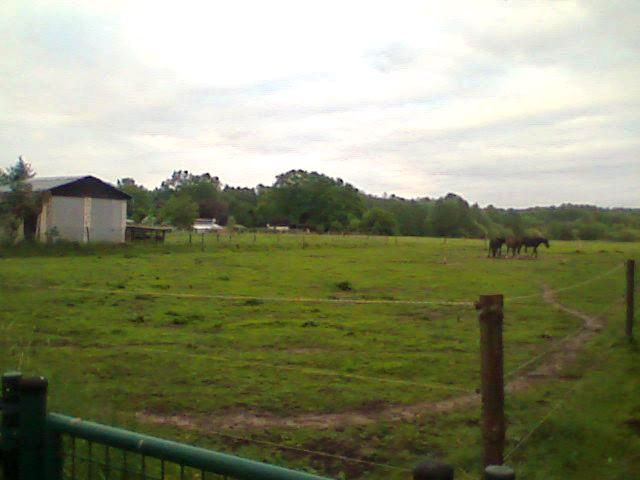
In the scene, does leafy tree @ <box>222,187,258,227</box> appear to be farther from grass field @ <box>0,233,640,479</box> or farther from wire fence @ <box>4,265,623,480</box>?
wire fence @ <box>4,265,623,480</box>

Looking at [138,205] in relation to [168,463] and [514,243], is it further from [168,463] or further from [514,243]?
[168,463]

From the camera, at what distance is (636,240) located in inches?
1147

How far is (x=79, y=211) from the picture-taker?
39250 mm

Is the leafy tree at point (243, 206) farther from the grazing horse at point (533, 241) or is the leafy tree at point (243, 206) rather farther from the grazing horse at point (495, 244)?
the grazing horse at point (495, 244)

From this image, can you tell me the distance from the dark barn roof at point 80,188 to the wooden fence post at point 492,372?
37640 mm

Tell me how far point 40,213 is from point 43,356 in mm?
31426

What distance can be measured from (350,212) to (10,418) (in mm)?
95538

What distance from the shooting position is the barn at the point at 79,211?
125 ft

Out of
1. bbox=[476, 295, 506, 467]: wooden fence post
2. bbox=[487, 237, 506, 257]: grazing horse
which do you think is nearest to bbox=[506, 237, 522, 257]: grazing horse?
bbox=[487, 237, 506, 257]: grazing horse

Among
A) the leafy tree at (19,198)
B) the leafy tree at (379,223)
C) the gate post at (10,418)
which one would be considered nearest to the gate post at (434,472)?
the gate post at (10,418)

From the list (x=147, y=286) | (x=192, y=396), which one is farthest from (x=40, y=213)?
(x=192, y=396)

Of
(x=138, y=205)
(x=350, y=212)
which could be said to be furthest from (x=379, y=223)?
(x=138, y=205)

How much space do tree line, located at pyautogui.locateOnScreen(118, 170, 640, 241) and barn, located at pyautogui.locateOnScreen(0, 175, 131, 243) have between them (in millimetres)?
19784

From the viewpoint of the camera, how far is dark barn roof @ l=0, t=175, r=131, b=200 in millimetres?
38612
